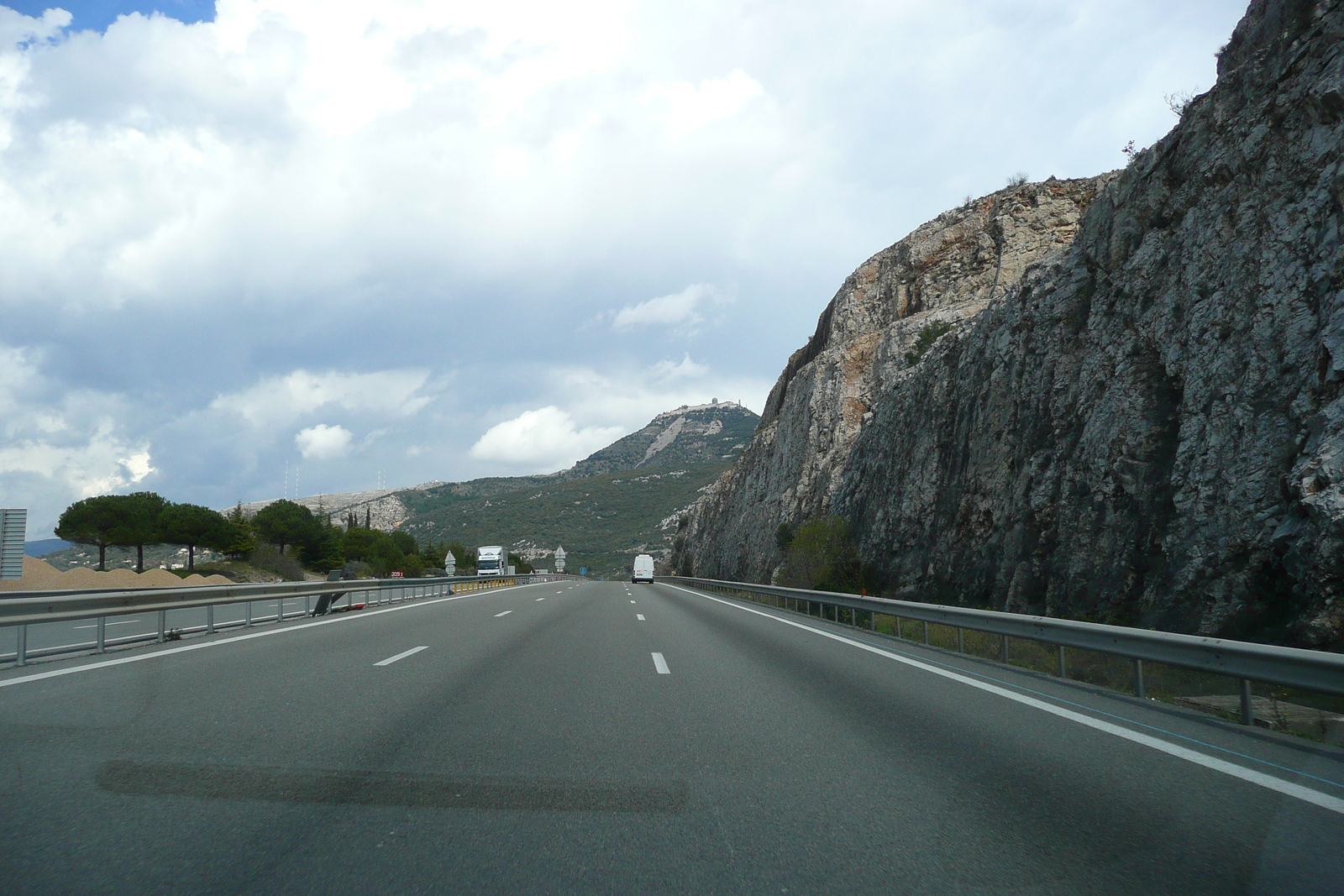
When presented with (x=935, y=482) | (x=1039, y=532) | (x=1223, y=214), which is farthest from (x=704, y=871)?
(x=935, y=482)

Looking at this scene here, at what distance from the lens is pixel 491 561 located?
7475 centimetres

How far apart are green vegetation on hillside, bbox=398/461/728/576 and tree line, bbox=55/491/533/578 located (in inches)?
1385

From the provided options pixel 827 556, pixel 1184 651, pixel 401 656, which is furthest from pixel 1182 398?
pixel 827 556

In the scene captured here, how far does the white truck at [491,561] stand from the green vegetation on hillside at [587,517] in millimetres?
41616

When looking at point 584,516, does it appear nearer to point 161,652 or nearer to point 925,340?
point 925,340

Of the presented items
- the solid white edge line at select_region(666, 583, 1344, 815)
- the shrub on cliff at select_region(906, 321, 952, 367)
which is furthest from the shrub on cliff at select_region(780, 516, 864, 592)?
the solid white edge line at select_region(666, 583, 1344, 815)

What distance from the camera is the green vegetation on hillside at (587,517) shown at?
132000 millimetres

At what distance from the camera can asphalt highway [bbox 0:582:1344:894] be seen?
12.6 feet

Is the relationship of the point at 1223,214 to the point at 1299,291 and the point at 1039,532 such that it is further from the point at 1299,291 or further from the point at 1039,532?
the point at 1039,532

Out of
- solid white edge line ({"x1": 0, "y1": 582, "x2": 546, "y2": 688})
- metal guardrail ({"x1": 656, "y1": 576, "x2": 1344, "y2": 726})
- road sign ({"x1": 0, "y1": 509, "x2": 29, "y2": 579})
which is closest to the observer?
metal guardrail ({"x1": 656, "y1": 576, "x2": 1344, "y2": 726})

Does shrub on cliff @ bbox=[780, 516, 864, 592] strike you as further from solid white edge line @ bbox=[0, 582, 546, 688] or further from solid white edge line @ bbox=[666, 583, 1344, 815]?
solid white edge line @ bbox=[666, 583, 1344, 815]

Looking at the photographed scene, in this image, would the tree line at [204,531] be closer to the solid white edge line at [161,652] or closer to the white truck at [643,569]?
the white truck at [643,569]

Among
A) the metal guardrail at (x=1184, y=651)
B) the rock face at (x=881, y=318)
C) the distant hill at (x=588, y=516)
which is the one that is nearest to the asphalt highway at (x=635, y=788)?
the metal guardrail at (x=1184, y=651)

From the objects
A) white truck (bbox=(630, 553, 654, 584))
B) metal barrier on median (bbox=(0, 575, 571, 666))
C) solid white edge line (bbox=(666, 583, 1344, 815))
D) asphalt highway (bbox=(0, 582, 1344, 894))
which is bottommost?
white truck (bbox=(630, 553, 654, 584))
